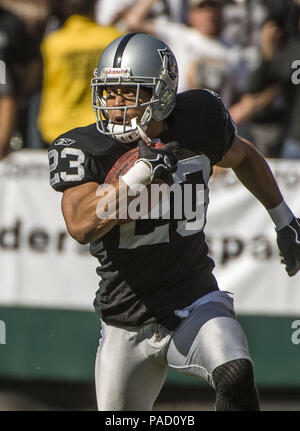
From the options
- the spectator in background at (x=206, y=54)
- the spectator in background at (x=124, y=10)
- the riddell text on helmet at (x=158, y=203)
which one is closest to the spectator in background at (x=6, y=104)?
the spectator in background at (x=124, y=10)

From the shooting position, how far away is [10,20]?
564 cm

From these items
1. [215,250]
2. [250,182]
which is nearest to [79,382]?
[215,250]

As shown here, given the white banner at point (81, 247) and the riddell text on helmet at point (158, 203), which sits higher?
the riddell text on helmet at point (158, 203)

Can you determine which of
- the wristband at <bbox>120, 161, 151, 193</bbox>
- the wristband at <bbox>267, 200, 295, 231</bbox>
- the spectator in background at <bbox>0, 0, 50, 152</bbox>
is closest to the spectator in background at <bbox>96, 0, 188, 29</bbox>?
the spectator in background at <bbox>0, 0, 50, 152</bbox>

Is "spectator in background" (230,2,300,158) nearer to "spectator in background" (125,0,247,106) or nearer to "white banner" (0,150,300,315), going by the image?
"spectator in background" (125,0,247,106)

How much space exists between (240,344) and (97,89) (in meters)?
1.19

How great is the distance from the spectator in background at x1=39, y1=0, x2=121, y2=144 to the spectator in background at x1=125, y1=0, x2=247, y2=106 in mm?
Answer: 484

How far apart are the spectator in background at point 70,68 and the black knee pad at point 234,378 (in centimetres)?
269

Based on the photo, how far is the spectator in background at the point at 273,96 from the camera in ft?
18.2

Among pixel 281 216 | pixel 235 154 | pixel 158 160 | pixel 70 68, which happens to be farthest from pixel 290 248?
pixel 70 68

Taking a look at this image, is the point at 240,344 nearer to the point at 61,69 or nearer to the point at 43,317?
the point at 43,317

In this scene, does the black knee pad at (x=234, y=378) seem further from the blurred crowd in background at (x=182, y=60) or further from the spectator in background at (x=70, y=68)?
the spectator in background at (x=70, y=68)

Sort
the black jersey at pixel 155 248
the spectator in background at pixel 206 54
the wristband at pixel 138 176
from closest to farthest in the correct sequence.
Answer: the wristband at pixel 138 176 → the black jersey at pixel 155 248 → the spectator in background at pixel 206 54

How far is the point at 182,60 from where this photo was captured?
572 centimetres
